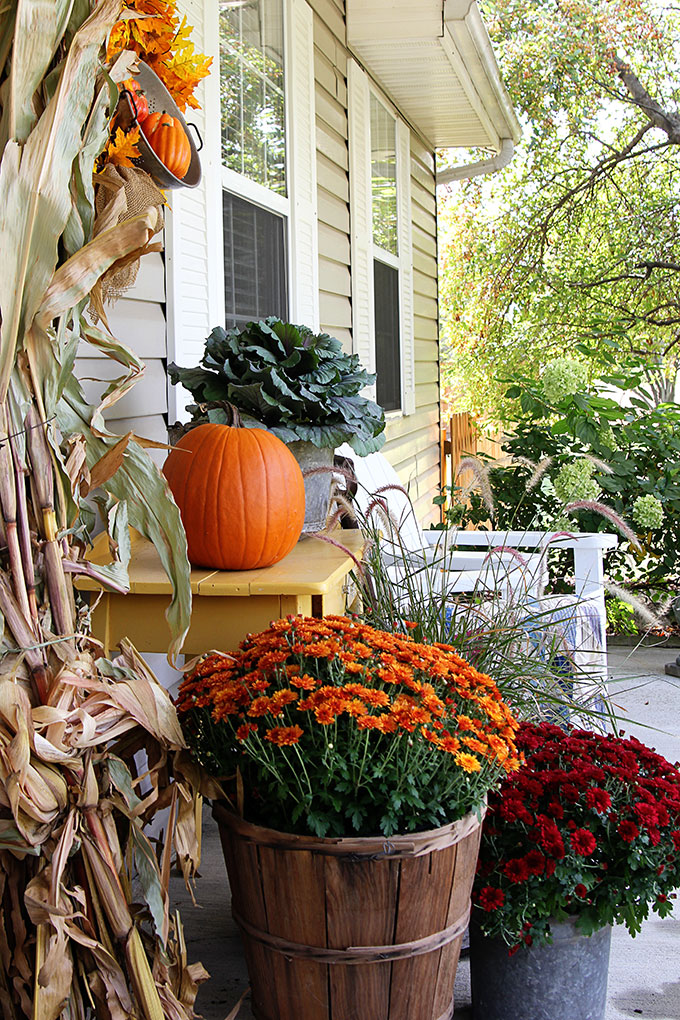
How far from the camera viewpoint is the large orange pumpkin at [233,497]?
185 centimetres

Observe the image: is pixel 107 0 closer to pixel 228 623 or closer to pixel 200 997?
pixel 228 623

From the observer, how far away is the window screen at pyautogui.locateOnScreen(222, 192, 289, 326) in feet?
9.91

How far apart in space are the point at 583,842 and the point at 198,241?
1.92m

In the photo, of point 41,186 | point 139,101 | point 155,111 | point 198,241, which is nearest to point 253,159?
point 198,241

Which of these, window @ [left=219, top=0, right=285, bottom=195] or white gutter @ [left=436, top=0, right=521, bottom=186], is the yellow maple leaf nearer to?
window @ [left=219, top=0, right=285, bottom=195]

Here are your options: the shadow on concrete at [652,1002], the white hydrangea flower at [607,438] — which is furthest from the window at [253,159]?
the shadow on concrete at [652,1002]

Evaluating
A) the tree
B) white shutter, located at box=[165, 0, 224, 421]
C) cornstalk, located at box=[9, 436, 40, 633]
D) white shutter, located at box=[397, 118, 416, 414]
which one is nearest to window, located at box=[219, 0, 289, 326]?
white shutter, located at box=[165, 0, 224, 421]

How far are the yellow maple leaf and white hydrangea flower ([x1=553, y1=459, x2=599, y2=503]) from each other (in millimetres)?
2486

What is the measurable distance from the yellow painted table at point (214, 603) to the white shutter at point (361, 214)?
307 cm

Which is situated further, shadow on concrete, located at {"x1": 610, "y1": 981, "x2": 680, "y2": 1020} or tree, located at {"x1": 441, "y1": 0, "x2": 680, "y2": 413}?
tree, located at {"x1": 441, "y1": 0, "x2": 680, "y2": 413}

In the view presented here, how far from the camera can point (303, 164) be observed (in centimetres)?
369

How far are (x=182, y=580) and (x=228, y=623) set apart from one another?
45cm

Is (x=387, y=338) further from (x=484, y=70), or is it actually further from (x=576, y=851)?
(x=576, y=851)

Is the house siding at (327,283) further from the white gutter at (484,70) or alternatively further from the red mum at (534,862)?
the red mum at (534,862)
